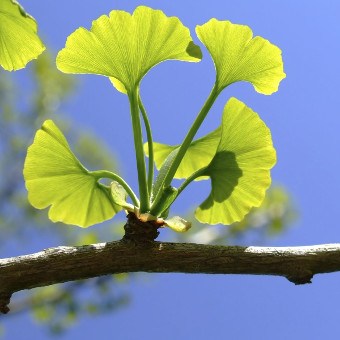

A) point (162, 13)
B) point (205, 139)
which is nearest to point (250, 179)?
point (205, 139)

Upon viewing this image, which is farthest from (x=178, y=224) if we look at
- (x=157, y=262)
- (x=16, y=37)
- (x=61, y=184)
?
(x=16, y=37)

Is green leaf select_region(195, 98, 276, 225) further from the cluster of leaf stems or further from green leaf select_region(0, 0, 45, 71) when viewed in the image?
green leaf select_region(0, 0, 45, 71)

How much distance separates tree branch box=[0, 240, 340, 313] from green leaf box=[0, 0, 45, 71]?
0.78 feet

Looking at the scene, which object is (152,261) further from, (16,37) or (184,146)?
(16,37)

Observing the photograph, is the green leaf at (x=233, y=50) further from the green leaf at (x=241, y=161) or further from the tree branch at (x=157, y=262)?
the tree branch at (x=157, y=262)

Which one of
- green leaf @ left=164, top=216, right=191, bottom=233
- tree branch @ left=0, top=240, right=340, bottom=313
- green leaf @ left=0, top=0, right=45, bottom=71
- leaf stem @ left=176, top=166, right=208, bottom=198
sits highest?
green leaf @ left=0, top=0, right=45, bottom=71

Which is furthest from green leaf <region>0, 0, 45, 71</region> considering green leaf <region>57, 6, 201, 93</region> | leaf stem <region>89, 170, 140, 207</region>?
leaf stem <region>89, 170, 140, 207</region>

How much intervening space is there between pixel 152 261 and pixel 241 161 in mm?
175

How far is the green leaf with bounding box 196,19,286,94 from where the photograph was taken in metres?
0.64

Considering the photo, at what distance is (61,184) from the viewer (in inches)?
26.7

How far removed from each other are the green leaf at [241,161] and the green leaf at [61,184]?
144 millimetres

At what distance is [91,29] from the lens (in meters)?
0.62

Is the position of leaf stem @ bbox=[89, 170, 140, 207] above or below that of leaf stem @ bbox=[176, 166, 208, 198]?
below

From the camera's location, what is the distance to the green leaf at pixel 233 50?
64 cm
